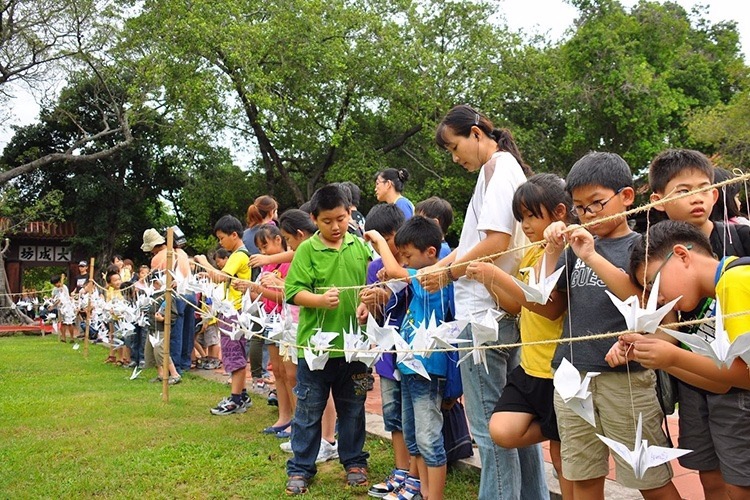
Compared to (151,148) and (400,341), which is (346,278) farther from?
(151,148)

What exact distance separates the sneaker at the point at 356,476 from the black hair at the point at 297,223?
5.23ft

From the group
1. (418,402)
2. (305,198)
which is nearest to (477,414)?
(418,402)

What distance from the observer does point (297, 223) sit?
4527mm

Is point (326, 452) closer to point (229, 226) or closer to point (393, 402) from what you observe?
point (393, 402)

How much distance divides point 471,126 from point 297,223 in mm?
1888

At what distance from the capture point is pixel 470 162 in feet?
9.84

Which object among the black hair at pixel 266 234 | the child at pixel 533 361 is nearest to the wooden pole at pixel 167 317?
the black hair at pixel 266 234

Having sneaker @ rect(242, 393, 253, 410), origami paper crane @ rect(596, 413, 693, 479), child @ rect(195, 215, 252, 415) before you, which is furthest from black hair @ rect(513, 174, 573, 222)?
sneaker @ rect(242, 393, 253, 410)

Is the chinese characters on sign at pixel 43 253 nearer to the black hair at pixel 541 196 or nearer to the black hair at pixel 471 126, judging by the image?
the black hair at pixel 471 126

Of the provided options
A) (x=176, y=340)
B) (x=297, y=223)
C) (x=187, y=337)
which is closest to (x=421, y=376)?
(x=297, y=223)

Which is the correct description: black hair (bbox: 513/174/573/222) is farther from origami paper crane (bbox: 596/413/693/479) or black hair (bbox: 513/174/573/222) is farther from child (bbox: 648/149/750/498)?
origami paper crane (bbox: 596/413/693/479)

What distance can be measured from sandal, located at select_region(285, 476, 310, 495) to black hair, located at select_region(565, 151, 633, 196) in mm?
2320

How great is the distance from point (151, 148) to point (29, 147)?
12.9ft

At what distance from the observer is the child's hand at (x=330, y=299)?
357 cm
